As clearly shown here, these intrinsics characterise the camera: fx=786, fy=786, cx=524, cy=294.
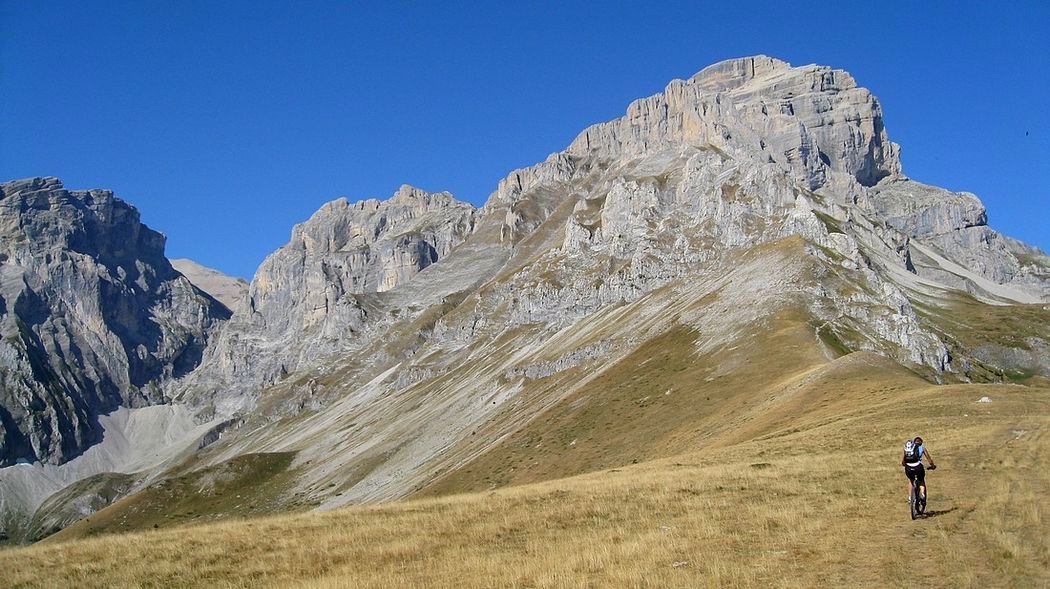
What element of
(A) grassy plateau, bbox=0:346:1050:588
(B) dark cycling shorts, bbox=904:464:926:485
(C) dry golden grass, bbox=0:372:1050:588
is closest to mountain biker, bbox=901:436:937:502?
(B) dark cycling shorts, bbox=904:464:926:485

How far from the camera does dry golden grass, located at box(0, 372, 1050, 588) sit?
18922 mm

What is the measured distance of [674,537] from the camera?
76.1 feet

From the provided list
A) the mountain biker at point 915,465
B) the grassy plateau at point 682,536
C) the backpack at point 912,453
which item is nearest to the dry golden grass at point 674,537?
the grassy plateau at point 682,536

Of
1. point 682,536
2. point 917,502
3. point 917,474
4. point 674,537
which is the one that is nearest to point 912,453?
point 917,474

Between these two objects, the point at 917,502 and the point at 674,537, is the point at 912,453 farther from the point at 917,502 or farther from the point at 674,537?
the point at 674,537

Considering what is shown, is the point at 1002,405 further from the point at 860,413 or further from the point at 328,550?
the point at 328,550

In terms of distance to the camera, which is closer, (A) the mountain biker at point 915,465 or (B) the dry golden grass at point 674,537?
(B) the dry golden grass at point 674,537

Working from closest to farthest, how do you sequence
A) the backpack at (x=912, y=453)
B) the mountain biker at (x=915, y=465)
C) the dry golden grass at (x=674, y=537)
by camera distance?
the dry golden grass at (x=674, y=537) → the mountain biker at (x=915, y=465) → the backpack at (x=912, y=453)

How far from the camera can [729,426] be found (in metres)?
66.4

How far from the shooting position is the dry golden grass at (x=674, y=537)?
18922 mm

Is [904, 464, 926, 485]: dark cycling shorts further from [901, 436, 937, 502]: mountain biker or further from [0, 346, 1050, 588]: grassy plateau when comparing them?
[0, 346, 1050, 588]: grassy plateau

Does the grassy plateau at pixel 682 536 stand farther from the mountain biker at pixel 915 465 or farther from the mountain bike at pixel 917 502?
the mountain biker at pixel 915 465

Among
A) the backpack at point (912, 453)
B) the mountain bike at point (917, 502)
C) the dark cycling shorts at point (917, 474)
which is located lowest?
the mountain bike at point (917, 502)

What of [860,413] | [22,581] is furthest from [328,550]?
[860,413]
